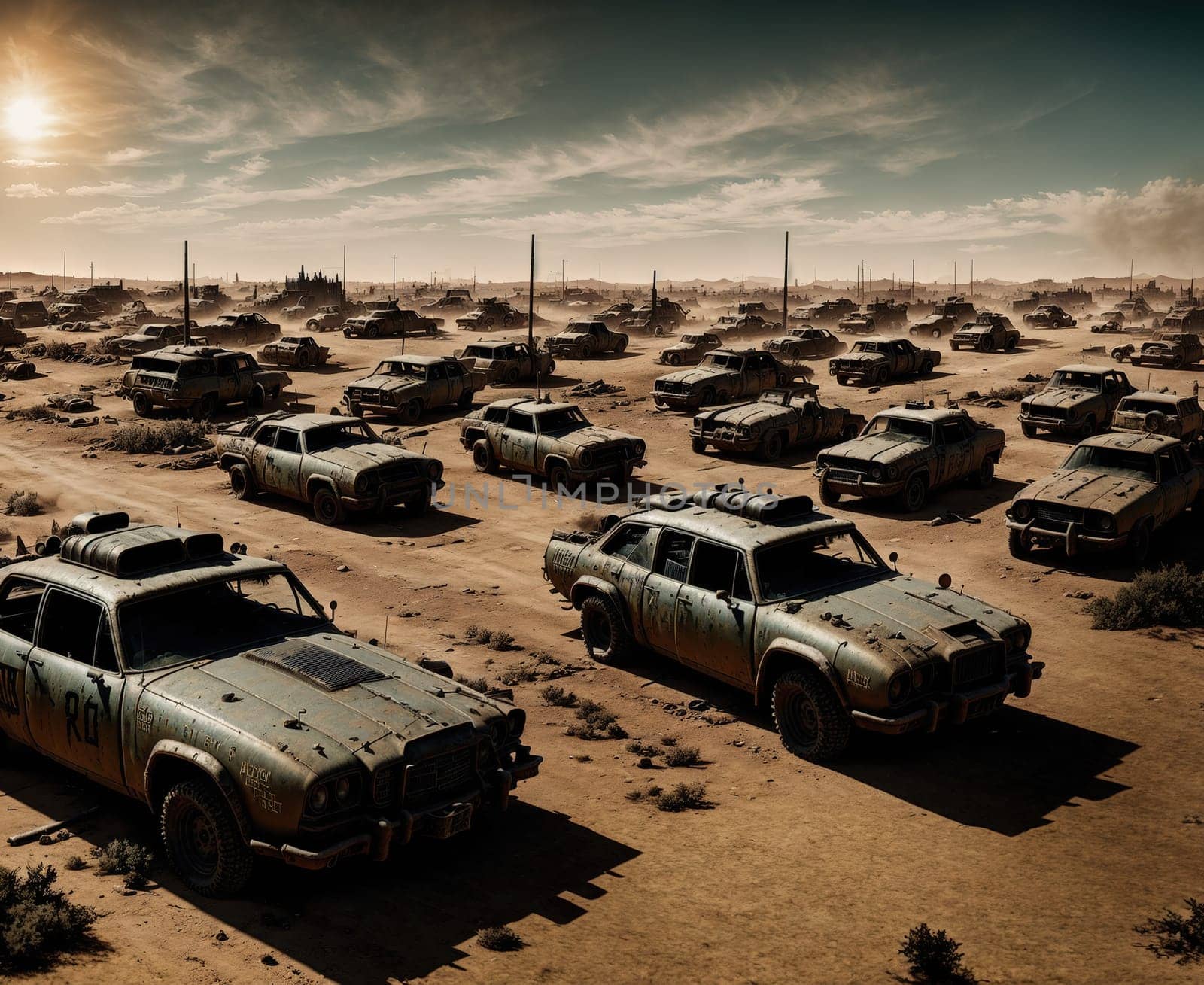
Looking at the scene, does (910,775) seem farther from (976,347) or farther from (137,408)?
(976,347)

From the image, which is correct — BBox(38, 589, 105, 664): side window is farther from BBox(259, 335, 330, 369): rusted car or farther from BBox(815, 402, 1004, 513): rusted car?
BBox(259, 335, 330, 369): rusted car

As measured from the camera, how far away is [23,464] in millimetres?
24797

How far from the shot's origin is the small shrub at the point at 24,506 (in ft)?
63.3

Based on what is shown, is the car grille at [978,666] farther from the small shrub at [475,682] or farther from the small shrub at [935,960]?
the small shrub at [475,682]

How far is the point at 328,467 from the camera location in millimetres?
18875

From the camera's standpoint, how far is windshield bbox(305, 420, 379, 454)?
64.2 ft

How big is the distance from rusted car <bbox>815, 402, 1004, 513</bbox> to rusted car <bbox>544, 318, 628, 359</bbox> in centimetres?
2342

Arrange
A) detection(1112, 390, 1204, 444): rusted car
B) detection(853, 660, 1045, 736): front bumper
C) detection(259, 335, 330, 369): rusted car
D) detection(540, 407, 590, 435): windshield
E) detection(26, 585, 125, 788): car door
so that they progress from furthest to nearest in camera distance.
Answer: detection(259, 335, 330, 369): rusted car
detection(1112, 390, 1204, 444): rusted car
detection(540, 407, 590, 435): windshield
detection(853, 660, 1045, 736): front bumper
detection(26, 585, 125, 788): car door

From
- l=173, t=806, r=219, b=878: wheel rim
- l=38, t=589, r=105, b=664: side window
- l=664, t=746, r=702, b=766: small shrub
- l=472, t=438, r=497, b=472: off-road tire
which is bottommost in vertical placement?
l=664, t=746, r=702, b=766: small shrub

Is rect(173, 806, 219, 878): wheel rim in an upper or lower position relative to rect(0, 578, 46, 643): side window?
lower

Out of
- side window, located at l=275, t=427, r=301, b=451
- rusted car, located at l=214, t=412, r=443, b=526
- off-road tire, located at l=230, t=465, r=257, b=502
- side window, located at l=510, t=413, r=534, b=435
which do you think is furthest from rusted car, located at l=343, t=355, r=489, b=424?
side window, located at l=275, t=427, r=301, b=451

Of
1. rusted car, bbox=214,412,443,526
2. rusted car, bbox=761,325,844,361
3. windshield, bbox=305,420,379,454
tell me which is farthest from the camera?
rusted car, bbox=761,325,844,361

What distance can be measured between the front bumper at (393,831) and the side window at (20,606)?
3.31 m

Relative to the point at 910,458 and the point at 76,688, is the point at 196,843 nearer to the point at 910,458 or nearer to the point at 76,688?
the point at 76,688
